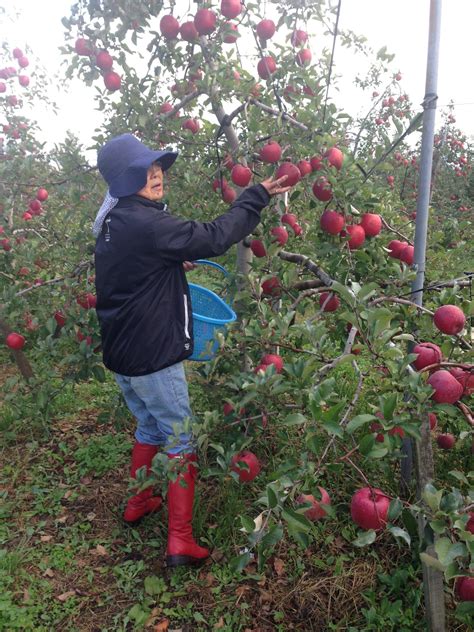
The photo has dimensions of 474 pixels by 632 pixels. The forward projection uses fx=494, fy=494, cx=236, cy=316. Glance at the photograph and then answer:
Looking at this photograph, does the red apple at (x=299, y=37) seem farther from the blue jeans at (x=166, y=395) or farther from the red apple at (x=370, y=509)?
the red apple at (x=370, y=509)

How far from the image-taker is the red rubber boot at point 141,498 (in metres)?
2.40

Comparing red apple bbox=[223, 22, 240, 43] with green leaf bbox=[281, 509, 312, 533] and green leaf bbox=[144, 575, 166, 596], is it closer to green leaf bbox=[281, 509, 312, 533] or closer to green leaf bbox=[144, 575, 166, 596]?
green leaf bbox=[281, 509, 312, 533]

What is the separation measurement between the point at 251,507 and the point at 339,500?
453 millimetres

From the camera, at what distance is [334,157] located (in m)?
1.99

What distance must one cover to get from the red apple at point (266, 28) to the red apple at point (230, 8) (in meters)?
0.16

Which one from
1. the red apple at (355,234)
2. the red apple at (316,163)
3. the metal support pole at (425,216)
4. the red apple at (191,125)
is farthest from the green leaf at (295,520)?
the red apple at (191,125)

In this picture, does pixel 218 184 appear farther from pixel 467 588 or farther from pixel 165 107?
pixel 467 588

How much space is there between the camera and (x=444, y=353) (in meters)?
1.62

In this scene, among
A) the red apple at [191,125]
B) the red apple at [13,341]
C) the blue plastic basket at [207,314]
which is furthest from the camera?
the red apple at [13,341]

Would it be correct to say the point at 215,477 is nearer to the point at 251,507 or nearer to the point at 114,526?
the point at 251,507

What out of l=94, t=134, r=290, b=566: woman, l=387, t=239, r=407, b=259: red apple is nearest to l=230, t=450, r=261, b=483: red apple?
l=94, t=134, r=290, b=566: woman

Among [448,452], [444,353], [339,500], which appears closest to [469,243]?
[448,452]

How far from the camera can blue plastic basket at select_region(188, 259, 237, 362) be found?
2365mm

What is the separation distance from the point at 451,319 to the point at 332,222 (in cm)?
66
